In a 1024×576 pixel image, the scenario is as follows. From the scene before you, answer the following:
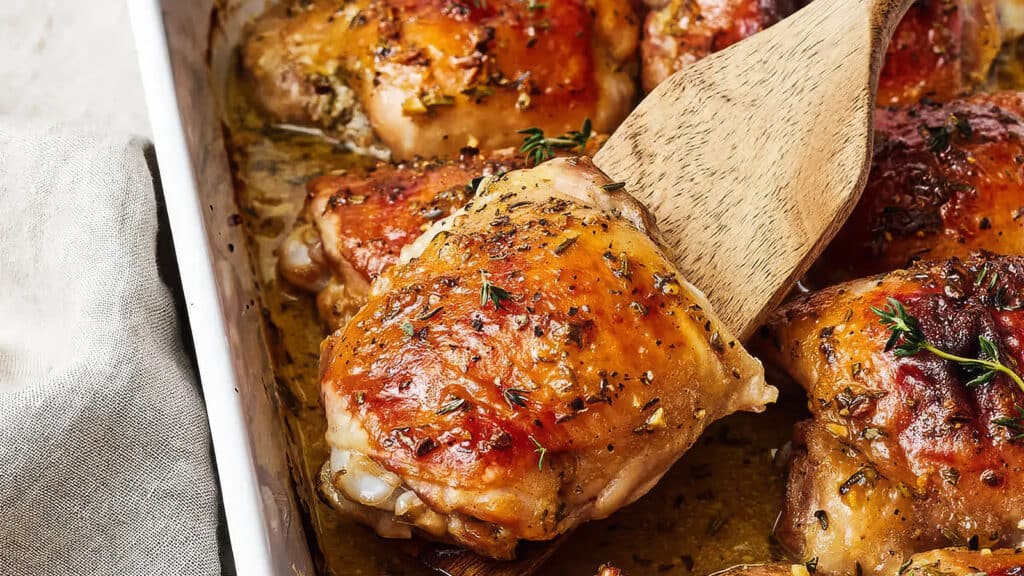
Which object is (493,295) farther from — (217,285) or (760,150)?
(760,150)

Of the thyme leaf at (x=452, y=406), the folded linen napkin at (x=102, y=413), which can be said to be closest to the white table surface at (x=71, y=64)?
the folded linen napkin at (x=102, y=413)

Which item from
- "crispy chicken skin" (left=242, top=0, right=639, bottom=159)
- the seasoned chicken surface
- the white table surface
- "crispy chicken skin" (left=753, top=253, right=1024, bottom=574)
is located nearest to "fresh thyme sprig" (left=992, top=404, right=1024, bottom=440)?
"crispy chicken skin" (left=753, top=253, right=1024, bottom=574)

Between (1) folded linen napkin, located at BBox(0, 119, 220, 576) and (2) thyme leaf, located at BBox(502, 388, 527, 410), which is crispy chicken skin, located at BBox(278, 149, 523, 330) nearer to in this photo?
(1) folded linen napkin, located at BBox(0, 119, 220, 576)

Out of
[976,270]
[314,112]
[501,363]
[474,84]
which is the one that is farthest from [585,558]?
[314,112]

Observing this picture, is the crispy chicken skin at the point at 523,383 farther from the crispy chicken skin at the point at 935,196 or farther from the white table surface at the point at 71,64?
the white table surface at the point at 71,64

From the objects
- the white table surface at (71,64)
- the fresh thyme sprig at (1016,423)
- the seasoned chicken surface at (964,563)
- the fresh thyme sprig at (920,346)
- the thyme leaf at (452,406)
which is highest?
the white table surface at (71,64)

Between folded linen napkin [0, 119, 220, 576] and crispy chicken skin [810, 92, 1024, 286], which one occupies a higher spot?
crispy chicken skin [810, 92, 1024, 286]

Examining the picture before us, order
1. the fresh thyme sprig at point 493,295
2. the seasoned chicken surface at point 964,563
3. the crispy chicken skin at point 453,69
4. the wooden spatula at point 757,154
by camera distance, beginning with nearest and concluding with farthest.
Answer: the seasoned chicken surface at point 964,563, the fresh thyme sprig at point 493,295, the wooden spatula at point 757,154, the crispy chicken skin at point 453,69
